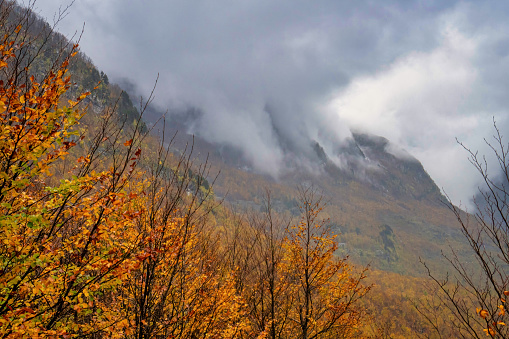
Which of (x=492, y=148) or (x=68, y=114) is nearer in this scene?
(x=68, y=114)

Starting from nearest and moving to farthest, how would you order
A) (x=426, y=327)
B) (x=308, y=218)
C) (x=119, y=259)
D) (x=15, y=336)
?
(x=15, y=336)
(x=119, y=259)
(x=308, y=218)
(x=426, y=327)

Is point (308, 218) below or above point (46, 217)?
above

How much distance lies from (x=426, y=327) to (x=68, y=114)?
106655 millimetres

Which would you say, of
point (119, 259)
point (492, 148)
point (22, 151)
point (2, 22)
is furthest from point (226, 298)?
point (2, 22)

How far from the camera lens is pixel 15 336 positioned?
285cm

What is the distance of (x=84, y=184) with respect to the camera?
3158mm

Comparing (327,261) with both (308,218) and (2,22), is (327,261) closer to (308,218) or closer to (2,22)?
(308,218)

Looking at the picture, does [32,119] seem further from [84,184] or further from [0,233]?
A: [0,233]

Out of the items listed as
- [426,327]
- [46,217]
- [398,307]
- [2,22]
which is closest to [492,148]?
[46,217]

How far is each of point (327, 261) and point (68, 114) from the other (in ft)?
28.5

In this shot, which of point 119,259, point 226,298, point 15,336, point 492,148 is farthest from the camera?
point 226,298

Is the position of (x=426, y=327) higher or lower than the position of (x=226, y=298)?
higher

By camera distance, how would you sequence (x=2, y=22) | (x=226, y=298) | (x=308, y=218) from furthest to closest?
(x=308, y=218) → (x=226, y=298) → (x=2, y=22)

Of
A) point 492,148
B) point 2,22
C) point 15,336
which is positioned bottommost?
point 15,336
